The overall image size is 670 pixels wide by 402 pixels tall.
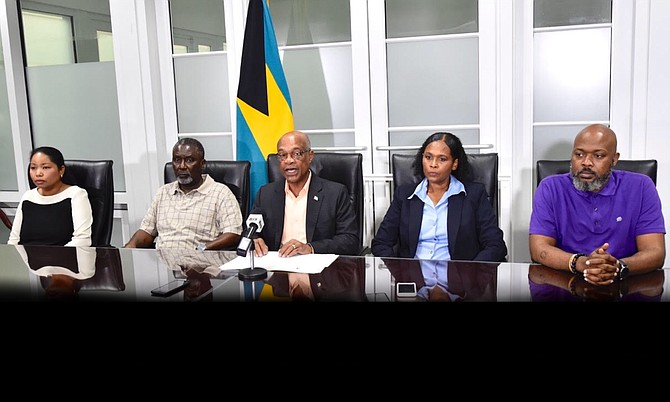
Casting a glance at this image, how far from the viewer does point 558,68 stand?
3285 mm

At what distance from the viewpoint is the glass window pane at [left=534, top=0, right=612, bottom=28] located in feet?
10.5

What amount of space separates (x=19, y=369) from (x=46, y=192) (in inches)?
71.7

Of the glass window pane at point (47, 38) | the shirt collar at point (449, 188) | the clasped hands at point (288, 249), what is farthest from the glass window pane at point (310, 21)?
the clasped hands at point (288, 249)

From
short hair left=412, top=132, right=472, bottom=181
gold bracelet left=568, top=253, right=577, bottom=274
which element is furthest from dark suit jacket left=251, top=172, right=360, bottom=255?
gold bracelet left=568, top=253, right=577, bottom=274

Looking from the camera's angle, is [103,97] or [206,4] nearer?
[206,4]

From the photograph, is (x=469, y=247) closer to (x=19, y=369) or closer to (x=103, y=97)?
(x=19, y=369)

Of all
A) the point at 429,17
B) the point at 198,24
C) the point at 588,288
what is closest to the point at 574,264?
the point at 588,288

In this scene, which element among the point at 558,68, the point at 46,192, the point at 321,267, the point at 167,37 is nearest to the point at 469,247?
the point at 321,267

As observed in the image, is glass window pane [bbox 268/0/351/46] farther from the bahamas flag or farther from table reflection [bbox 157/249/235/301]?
table reflection [bbox 157/249/235/301]

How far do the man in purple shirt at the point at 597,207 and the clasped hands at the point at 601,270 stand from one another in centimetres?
52

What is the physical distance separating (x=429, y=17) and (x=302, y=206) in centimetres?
150

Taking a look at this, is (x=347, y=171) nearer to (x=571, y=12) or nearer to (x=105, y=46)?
(x=571, y=12)

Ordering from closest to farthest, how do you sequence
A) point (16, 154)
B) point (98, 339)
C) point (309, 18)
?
point (98, 339), point (309, 18), point (16, 154)

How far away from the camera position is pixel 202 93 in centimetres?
392
